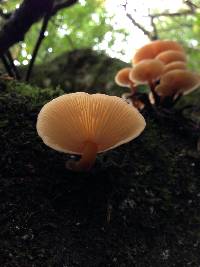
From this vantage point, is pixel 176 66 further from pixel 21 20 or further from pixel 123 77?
pixel 21 20

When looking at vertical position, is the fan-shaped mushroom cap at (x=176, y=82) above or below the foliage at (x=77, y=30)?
above

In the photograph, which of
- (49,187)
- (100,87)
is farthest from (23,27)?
(100,87)

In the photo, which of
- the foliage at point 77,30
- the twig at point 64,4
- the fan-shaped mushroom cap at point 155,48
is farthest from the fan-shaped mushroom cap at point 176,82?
the foliage at point 77,30

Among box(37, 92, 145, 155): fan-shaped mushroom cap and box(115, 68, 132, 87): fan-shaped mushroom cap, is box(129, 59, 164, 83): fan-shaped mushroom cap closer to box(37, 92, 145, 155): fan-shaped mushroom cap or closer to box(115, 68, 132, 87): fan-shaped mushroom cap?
box(115, 68, 132, 87): fan-shaped mushroom cap

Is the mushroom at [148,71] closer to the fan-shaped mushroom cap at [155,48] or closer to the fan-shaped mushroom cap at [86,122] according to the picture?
the fan-shaped mushroom cap at [155,48]

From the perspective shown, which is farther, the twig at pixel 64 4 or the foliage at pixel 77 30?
the foliage at pixel 77 30

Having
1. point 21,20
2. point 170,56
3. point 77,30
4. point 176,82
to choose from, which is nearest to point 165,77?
point 176,82
